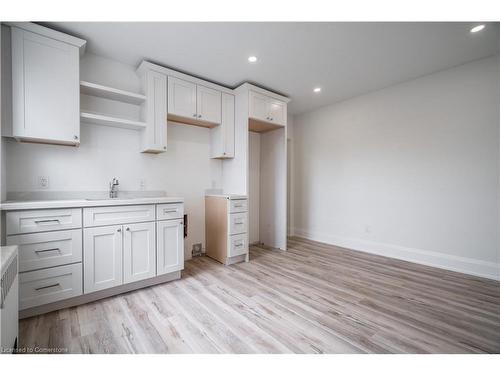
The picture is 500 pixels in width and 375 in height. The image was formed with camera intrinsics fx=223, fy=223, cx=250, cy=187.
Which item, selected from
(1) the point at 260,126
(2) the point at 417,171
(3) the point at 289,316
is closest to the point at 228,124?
(1) the point at 260,126

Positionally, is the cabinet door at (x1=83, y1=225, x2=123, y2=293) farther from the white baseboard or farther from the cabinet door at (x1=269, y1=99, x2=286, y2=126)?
the white baseboard

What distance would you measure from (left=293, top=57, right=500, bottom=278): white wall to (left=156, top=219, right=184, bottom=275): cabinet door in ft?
9.02

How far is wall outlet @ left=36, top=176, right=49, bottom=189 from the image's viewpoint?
212 cm

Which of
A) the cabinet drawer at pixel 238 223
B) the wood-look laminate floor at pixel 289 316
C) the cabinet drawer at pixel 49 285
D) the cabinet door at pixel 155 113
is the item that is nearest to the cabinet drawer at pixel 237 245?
the cabinet drawer at pixel 238 223

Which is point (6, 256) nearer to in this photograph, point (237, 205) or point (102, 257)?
point (102, 257)

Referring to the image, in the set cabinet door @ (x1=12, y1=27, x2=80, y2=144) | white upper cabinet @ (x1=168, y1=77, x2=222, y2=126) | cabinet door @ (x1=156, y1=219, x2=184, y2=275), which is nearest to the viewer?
cabinet door @ (x1=12, y1=27, x2=80, y2=144)

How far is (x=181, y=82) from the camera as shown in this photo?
2777 millimetres

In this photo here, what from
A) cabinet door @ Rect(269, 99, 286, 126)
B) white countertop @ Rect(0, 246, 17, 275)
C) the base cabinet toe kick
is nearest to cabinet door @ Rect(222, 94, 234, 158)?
cabinet door @ Rect(269, 99, 286, 126)

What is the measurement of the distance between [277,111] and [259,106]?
384mm

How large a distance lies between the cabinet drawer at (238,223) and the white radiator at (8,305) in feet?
6.58

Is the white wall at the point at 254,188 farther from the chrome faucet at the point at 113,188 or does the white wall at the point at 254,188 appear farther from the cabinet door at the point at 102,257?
the cabinet door at the point at 102,257

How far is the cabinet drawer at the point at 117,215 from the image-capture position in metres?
1.94

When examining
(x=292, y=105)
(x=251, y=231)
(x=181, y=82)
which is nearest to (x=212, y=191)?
(x=251, y=231)
